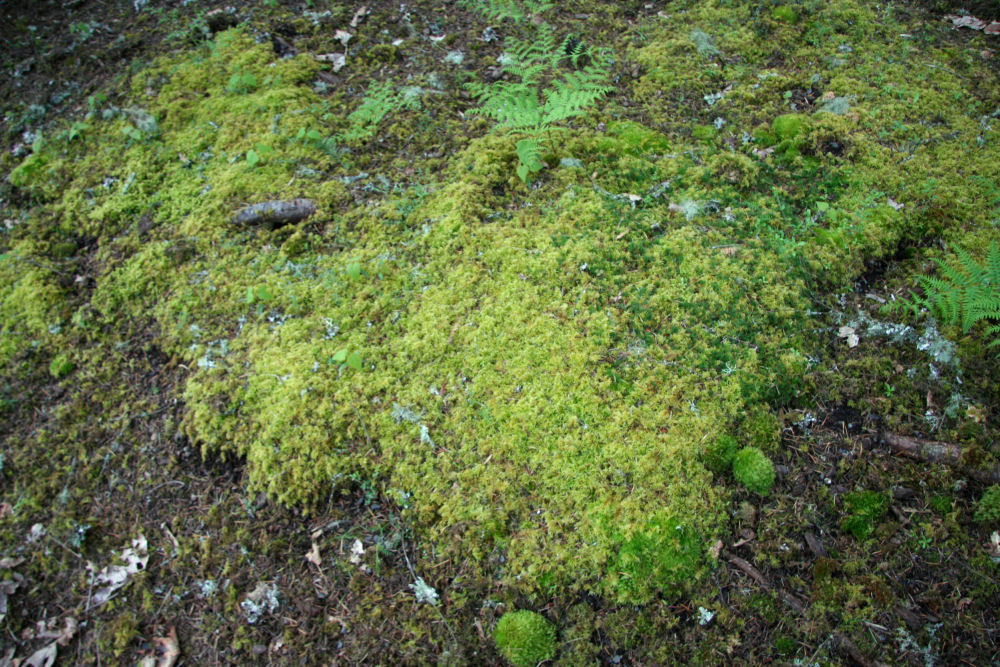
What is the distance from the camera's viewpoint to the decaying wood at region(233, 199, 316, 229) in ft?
14.0

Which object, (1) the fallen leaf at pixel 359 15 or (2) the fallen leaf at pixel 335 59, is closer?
(2) the fallen leaf at pixel 335 59

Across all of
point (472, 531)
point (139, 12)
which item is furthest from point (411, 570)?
point (139, 12)

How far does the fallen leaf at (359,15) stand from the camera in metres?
5.82

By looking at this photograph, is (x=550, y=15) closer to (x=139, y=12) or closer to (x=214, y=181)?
(x=214, y=181)

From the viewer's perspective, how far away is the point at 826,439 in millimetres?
3123

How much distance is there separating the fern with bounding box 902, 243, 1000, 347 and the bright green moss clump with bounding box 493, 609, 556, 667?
2960 millimetres

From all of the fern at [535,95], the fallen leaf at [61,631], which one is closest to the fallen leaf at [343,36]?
the fern at [535,95]

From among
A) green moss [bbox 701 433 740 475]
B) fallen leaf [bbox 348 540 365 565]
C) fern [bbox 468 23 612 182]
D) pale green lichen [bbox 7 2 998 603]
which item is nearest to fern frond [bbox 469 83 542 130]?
fern [bbox 468 23 612 182]

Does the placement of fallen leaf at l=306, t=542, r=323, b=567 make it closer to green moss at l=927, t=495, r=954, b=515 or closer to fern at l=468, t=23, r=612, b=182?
fern at l=468, t=23, r=612, b=182

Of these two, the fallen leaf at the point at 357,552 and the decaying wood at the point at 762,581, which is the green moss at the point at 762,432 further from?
the fallen leaf at the point at 357,552

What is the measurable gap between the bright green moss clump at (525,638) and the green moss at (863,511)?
1.66 meters

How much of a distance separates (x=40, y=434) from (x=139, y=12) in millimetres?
5248

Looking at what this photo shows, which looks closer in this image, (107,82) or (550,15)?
(107,82)

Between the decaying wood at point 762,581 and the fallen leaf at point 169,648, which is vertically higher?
the decaying wood at point 762,581
